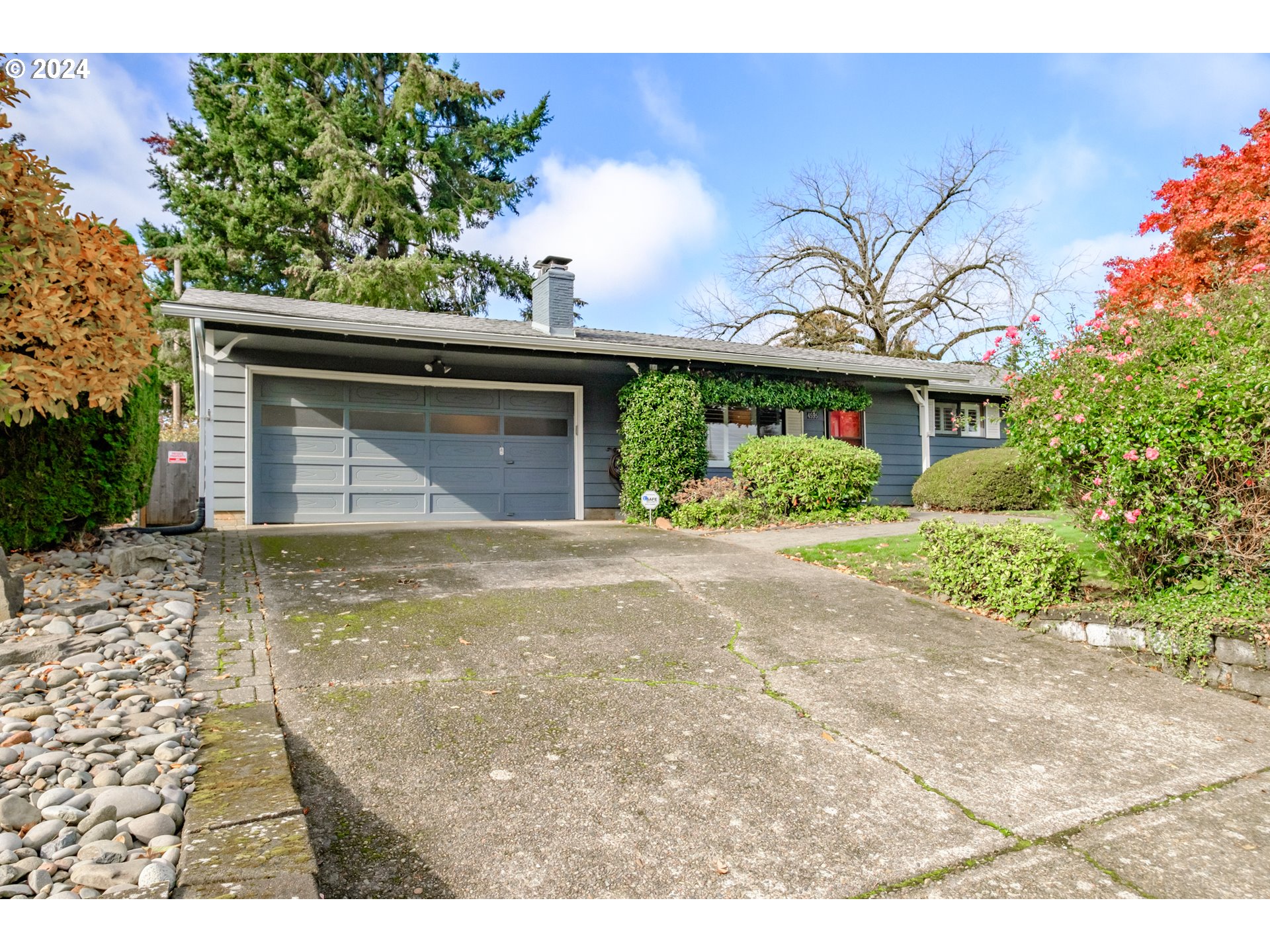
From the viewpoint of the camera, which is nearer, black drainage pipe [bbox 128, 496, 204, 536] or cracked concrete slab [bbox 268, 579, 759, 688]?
cracked concrete slab [bbox 268, 579, 759, 688]

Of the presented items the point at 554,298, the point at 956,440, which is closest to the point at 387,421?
the point at 554,298

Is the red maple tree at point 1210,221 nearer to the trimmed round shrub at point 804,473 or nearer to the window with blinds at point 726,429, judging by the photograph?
the trimmed round shrub at point 804,473

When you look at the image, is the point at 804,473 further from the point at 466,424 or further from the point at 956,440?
the point at 956,440

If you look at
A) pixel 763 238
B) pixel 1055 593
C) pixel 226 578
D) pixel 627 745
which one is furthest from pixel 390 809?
pixel 763 238

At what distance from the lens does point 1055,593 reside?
4.70m

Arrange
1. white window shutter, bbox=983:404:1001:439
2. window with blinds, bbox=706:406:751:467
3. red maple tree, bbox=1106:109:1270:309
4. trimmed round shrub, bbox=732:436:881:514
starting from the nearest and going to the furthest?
trimmed round shrub, bbox=732:436:881:514, red maple tree, bbox=1106:109:1270:309, window with blinds, bbox=706:406:751:467, white window shutter, bbox=983:404:1001:439

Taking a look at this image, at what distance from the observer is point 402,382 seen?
378 inches

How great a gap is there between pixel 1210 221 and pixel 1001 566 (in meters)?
10.5

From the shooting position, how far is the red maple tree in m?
10.9

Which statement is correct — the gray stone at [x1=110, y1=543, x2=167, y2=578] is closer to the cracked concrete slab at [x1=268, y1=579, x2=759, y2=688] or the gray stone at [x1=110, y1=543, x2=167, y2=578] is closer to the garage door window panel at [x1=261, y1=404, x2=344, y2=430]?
the cracked concrete slab at [x1=268, y1=579, x2=759, y2=688]

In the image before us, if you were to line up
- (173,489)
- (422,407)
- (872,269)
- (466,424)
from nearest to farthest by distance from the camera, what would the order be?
(422,407), (466,424), (173,489), (872,269)

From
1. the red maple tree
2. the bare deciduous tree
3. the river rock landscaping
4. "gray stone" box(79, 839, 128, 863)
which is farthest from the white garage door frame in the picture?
the bare deciduous tree

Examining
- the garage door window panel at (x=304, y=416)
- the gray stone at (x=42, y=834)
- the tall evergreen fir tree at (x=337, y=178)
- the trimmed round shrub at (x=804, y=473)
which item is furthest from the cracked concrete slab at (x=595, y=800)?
the tall evergreen fir tree at (x=337, y=178)

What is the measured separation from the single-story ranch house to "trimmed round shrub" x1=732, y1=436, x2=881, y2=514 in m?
1.82
